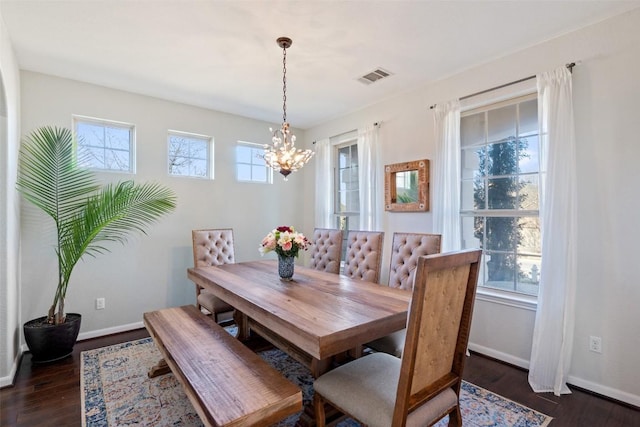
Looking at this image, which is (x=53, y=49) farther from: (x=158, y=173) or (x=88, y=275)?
(x=88, y=275)

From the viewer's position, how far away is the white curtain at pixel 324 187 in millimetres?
4629

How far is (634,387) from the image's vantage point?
83.6 inches

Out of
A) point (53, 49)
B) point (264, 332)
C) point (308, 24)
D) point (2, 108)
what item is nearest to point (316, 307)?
point (264, 332)

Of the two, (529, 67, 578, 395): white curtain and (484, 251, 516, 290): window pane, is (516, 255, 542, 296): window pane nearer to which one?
(484, 251, 516, 290): window pane

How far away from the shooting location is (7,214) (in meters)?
2.46

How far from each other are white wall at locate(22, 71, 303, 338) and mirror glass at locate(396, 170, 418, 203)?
1944 mm

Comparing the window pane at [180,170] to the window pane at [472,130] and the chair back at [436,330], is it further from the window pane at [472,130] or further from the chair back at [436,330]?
the chair back at [436,330]

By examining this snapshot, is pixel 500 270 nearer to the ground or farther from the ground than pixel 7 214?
nearer to the ground

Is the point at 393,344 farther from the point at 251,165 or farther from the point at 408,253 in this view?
→ the point at 251,165

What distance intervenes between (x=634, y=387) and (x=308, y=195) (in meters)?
4.04

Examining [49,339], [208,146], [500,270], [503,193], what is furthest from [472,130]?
[49,339]

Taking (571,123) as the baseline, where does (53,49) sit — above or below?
above

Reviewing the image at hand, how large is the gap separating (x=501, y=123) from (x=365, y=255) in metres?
1.78

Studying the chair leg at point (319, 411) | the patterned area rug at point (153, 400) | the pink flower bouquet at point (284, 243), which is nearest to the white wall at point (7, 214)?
the patterned area rug at point (153, 400)
